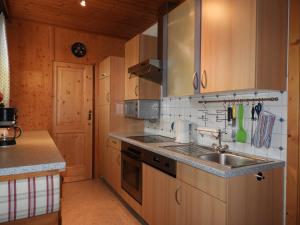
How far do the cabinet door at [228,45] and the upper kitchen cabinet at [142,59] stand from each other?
3.76 feet

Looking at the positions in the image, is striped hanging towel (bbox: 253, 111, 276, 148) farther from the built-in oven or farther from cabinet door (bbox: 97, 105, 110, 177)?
cabinet door (bbox: 97, 105, 110, 177)

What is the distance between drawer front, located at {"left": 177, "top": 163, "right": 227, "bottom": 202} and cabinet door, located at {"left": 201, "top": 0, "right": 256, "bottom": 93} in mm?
622

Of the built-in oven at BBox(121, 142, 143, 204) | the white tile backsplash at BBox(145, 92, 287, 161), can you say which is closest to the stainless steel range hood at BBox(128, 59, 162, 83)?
the white tile backsplash at BBox(145, 92, 287, 161)

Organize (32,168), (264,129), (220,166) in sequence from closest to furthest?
1. (32,168)
2. (220,166)
3. (264,129)

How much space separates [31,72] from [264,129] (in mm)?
3304

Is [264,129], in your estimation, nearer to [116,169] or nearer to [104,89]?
[116,169]

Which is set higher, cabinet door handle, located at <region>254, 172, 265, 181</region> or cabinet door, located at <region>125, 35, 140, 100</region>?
cabinet door, located at <region>125, 35, 140, 100</region>

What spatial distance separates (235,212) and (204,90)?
3.01 feet

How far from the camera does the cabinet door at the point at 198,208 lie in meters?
1.34

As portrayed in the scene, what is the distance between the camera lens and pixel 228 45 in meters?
1.55

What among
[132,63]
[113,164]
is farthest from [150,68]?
[113,164]

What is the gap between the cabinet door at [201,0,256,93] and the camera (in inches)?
55.5

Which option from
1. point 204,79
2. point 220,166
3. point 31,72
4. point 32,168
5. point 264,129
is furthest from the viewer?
point 31,72

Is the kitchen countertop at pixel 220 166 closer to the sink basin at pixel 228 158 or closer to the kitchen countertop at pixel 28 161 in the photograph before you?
the sink basin at pixel 228 158
